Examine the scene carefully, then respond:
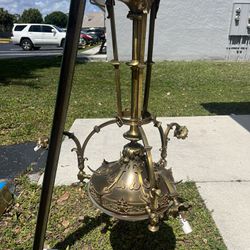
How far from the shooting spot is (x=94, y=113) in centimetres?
517

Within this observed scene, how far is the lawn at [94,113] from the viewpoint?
2.29 metres

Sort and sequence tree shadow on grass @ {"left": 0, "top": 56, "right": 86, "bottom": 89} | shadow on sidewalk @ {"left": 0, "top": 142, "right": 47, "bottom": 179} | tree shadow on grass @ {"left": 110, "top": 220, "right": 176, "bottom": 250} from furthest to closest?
tree shadow on grass @ {"left": 0, "top": 56, "right": 86, "bottom": 89} < shadow on sidewalk @ {"left": 0, "top": 142, "right": 47, "bottom": 179} < tree shadow on grass @ {"left": 110, "top": 220, "right": 176, "bottom": 250}

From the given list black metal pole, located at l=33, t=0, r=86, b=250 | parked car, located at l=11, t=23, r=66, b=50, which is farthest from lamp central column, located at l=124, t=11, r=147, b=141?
parked car, located at l=11, t=23, r=66, b=50

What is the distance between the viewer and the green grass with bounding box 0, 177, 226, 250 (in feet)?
7.32

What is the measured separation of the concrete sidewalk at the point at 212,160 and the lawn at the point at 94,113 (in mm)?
133

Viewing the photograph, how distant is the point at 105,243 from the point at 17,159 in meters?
1.70

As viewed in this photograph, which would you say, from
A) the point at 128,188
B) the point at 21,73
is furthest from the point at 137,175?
the point at 21,73

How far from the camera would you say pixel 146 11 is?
1.31m

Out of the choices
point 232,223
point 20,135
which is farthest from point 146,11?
point 20,135

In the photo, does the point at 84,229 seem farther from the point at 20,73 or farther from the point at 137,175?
the point at 20,73

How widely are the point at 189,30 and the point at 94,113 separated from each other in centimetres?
803

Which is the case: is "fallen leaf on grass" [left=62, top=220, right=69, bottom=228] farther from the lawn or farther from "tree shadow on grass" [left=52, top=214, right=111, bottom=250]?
"tree shadow on grass" [left=52, top=214, right=111, bottom=250]

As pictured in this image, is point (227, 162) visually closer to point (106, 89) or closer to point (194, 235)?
point (194, 235)

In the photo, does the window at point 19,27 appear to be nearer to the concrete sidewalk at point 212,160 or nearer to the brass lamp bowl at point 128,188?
the concrete sidewalk at point 212,160
